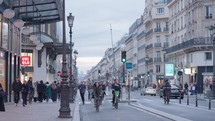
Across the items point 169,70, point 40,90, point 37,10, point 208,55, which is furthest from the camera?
point 208,55

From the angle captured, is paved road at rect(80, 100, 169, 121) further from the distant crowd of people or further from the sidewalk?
the distant crowd of people

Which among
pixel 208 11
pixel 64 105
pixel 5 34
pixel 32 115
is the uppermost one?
pixel 208 11

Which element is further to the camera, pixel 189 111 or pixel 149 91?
pixel 149 91

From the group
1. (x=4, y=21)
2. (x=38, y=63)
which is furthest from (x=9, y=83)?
(x=38, y=63)

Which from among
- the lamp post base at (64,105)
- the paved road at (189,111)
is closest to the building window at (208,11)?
the paved road at (189,111)

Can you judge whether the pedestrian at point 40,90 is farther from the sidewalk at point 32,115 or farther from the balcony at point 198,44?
the balcony at point 198,44

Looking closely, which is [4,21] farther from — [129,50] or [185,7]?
[129,50]

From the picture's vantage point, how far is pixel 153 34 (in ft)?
393

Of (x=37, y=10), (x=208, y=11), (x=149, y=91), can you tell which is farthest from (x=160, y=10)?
(x=37, y=10)

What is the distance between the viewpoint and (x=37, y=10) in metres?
33.5

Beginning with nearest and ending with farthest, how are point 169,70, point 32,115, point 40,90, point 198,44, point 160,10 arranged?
point 32,115
point 40,90
point 169,70
point 198,44
point 160,10

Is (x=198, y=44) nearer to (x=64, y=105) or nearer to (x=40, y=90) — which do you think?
(x=40, y=90)

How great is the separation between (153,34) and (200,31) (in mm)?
44571

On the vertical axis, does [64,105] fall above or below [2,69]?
below
